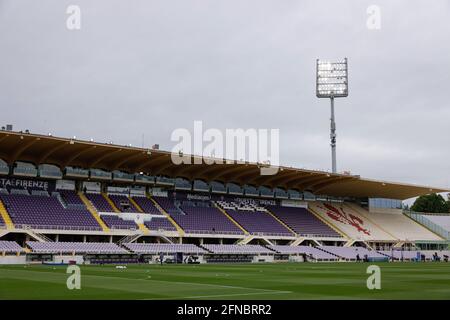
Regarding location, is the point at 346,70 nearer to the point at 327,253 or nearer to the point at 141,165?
the point at 327,253

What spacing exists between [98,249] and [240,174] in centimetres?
2760

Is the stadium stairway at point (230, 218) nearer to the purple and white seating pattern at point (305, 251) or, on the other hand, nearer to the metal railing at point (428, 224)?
the purple and white seating pattern at point (305, 251)

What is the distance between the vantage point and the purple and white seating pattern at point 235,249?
65375 mm

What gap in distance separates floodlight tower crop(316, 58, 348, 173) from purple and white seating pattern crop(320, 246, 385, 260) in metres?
15.9

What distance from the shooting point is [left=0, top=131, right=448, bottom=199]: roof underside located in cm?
6081

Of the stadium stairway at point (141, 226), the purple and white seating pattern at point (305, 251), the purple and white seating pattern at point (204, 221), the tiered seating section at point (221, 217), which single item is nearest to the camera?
the tiered seating section at point (221, 217)

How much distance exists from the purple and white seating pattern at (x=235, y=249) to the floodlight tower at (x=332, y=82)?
26.1m

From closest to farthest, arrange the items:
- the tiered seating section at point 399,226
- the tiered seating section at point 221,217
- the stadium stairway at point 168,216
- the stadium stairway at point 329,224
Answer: the tiered seating section at point 221,217, the stadium stairway at point 168,216, the stadium stairway at point 329,224, the tiered seating section at point 399,226

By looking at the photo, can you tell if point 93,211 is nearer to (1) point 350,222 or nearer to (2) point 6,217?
(2) point 6,217

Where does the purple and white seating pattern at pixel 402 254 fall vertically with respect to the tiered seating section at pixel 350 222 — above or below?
below

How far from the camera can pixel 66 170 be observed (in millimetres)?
67562

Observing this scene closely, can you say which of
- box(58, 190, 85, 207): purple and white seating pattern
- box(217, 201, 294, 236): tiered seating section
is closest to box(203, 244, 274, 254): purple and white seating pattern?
box(217, 201, 294, 236): tiered seating section

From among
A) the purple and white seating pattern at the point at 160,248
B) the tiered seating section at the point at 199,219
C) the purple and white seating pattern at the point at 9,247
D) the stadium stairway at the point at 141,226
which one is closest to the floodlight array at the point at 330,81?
the tiered seating section at the point at 199,219

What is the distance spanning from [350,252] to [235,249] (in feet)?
60.5
